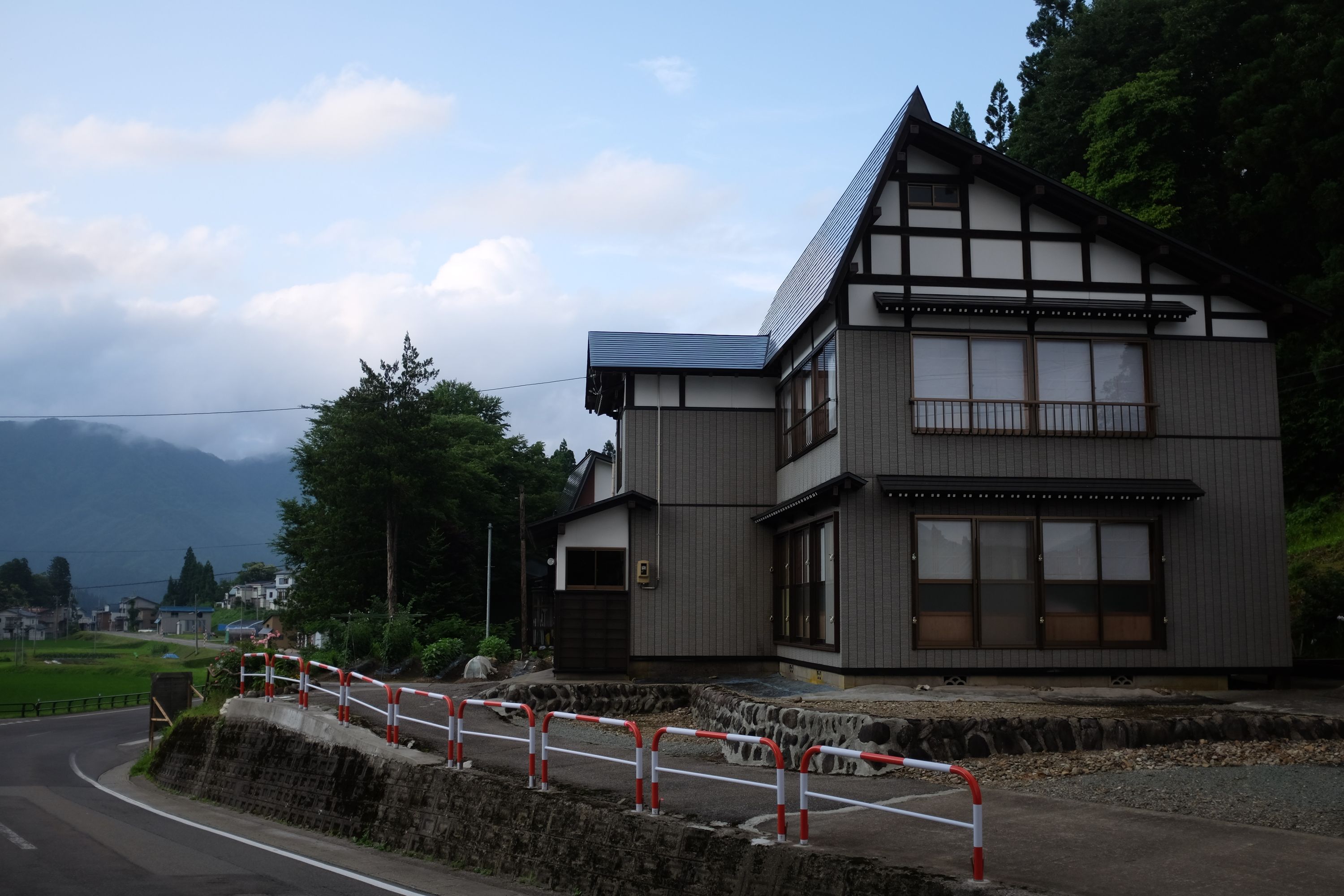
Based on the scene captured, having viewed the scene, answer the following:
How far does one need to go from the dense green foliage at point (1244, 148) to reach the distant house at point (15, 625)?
147m

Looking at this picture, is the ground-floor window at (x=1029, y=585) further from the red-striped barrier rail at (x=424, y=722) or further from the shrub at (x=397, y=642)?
the shrub at (x=397, y=642)

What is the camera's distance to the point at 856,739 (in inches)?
461

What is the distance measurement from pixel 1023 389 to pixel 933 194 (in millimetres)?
3747

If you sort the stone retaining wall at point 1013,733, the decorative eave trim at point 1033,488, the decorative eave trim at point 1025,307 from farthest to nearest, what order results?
the decorative eave trim at point 1025,307 < the decorative eave trim at point 1033,488 < the stone retaining wall at point 1013,733

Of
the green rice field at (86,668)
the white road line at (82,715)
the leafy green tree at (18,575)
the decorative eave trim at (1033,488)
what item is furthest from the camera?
the leafy green tree at (18,575)

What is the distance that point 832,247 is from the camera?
65.5ft

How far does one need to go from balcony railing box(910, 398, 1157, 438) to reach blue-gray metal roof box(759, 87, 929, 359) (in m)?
2.71

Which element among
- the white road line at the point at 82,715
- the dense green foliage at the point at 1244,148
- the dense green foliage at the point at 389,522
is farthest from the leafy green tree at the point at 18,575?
the dense green foliage at the point at 1244,148

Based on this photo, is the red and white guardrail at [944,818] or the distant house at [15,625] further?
the distant house at [15,625]

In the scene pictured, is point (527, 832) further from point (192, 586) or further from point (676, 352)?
point (192, 586)

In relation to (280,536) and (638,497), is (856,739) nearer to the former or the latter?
(638,497)

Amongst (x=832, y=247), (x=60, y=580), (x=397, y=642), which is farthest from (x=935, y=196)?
(x=60, y=580)

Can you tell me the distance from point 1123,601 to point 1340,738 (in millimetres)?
5910

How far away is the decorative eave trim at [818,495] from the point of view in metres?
17.5
